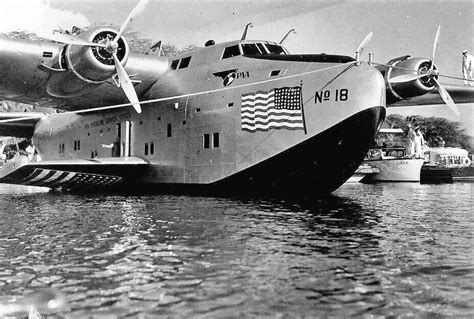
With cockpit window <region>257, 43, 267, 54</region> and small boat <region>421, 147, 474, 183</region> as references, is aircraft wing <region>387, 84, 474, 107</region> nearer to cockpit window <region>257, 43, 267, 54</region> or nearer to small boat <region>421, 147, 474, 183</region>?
cockpit window <region>257, 43, 267, 54</region>

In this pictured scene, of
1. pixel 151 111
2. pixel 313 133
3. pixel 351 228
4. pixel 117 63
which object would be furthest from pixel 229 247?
pixel 151 111

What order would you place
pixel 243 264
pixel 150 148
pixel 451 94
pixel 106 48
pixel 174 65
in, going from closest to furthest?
pixel 243 264
pixel 106 48
pixel 174 65
pixel 150 148
pixel 451 94

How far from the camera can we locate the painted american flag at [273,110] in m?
13.5

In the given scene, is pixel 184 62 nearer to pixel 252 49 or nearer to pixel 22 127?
pixel 252 49

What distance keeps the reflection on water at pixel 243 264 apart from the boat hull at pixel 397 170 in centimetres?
2420

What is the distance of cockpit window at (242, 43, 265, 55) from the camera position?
15008mm

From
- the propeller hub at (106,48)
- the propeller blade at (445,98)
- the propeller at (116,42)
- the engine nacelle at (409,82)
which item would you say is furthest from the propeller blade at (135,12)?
the propeller blade at (445,98)

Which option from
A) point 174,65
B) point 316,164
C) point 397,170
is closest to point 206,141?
point 174,65

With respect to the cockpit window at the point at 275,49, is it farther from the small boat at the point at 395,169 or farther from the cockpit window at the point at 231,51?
the small boat at the point at 395,169

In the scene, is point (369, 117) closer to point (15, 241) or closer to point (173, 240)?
point (173, 240)

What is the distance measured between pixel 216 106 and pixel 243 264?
10.4 meters

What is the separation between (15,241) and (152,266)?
2.46m

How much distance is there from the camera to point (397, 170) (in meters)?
32.8

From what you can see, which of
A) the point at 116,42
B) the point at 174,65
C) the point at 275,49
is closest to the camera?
the point at 116,42
